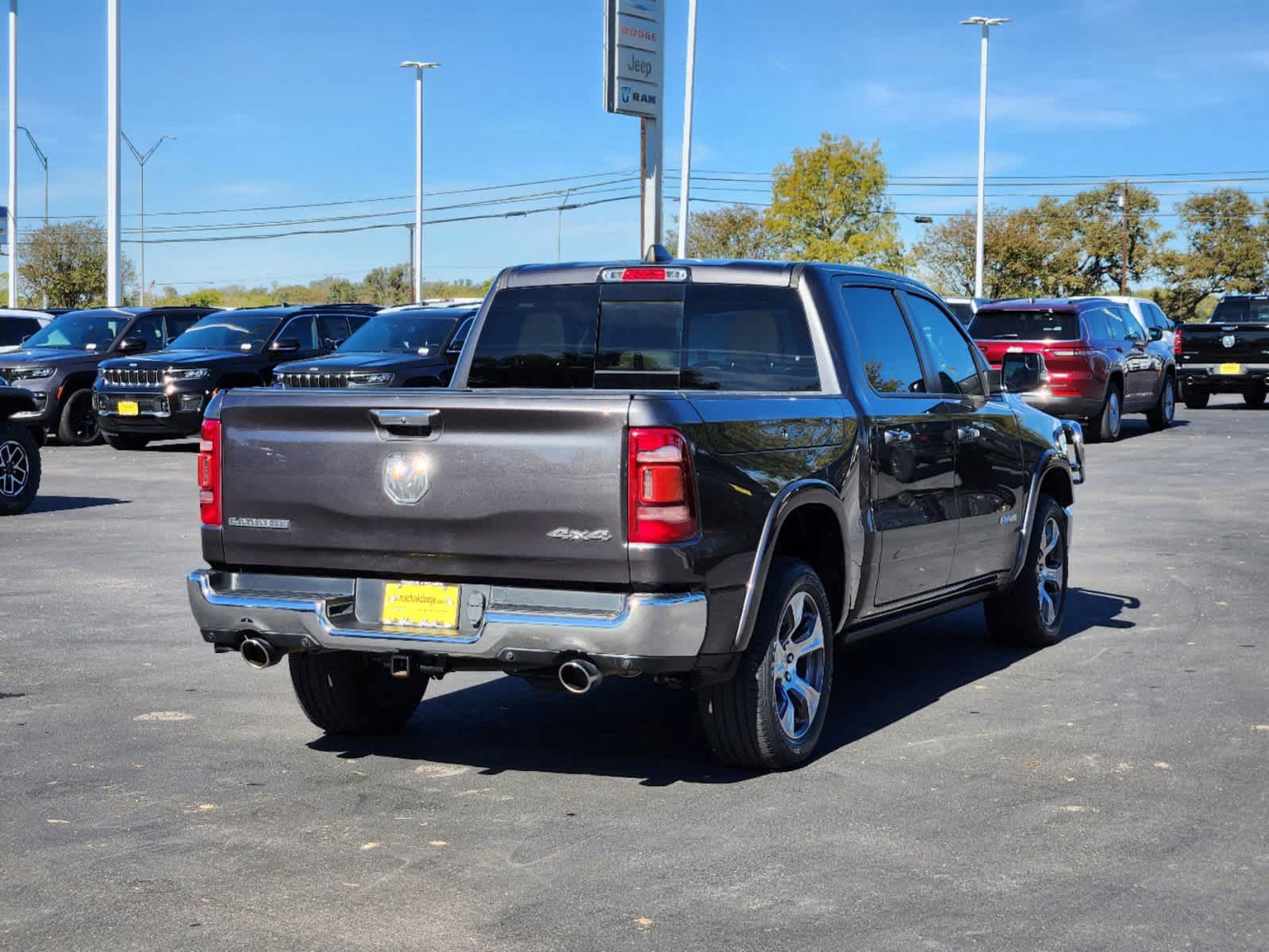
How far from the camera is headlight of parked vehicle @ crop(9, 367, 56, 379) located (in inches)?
885

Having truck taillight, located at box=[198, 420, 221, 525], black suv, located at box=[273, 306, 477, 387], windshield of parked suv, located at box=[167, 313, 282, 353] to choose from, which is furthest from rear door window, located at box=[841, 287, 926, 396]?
windshield of parked suv, located at box=[167, 313, 282, 353]

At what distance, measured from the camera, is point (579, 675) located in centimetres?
539

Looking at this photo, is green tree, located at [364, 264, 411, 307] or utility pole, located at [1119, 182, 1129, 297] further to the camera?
green tree, located at [364, 264, 411, 307]

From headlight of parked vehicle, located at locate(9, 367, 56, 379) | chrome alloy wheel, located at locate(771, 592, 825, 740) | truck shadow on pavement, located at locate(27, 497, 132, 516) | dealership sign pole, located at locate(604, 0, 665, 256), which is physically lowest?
truck shadow on pavement, located at locate(27, 497, 132, 516)

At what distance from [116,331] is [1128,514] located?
15487 millimetres

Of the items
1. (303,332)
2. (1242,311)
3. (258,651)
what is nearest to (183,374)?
(303,332)

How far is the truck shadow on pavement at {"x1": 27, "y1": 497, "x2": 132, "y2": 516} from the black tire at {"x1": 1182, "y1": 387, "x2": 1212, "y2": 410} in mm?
22991

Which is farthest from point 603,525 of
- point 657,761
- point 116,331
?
point 116,331

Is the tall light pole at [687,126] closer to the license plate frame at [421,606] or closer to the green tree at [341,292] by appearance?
the license plate frame at [421,606]

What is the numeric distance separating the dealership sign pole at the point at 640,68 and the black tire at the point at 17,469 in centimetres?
1118

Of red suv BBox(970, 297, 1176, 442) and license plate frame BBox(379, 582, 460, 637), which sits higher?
red suv BBox(970, 297, 1176, 442)

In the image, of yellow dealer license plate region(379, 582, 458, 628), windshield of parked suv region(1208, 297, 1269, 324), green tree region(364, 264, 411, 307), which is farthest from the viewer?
green tree region(364, 264, 411, 307)

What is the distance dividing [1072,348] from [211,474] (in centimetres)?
1868

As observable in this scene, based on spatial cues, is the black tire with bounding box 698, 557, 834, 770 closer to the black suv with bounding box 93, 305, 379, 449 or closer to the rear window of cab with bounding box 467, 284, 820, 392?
the rear window of cab with bounding box 467, 284, 820, 392
